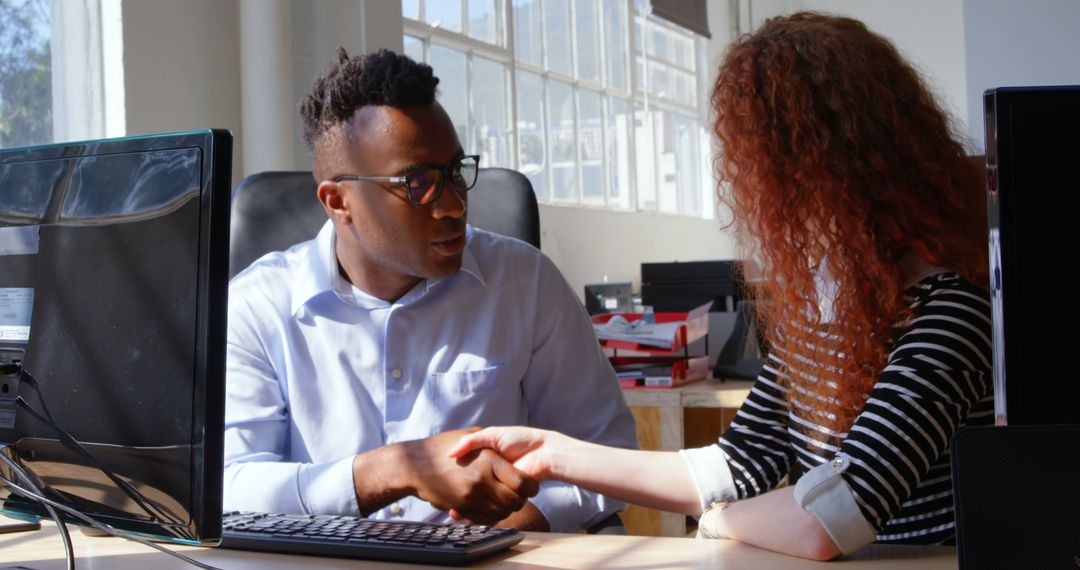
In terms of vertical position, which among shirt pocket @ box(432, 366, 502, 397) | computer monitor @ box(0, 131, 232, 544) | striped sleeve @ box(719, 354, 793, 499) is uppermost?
computer monitor @ box(0, 131, 232, 544)

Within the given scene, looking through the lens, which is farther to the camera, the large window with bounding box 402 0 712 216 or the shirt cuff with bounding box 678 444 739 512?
the large window with bounding box 402 0 712 216

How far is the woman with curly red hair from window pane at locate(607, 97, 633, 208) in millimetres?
6050

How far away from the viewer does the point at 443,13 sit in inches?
219

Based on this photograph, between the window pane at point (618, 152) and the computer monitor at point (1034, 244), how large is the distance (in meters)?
6.65

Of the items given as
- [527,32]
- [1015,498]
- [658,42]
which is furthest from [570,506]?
[658,42]

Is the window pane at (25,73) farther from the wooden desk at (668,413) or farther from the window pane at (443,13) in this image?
the window pane at (443,13)

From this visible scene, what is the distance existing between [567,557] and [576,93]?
6.09 meters

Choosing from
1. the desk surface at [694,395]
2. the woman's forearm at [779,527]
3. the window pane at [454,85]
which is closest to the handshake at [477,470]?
the woman's forearm at [779,527]

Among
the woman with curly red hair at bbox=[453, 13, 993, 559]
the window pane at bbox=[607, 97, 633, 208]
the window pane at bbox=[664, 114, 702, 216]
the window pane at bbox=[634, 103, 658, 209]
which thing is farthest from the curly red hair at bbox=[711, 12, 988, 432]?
the window pane at bbox=[664, 114, 702, 216]

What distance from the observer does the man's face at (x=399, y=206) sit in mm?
1672

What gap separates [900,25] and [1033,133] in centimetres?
819

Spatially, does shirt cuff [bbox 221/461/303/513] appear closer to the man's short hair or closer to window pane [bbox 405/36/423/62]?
the man's short hair

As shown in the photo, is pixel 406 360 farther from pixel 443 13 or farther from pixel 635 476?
pixel 443 13

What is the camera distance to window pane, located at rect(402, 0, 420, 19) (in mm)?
5270
